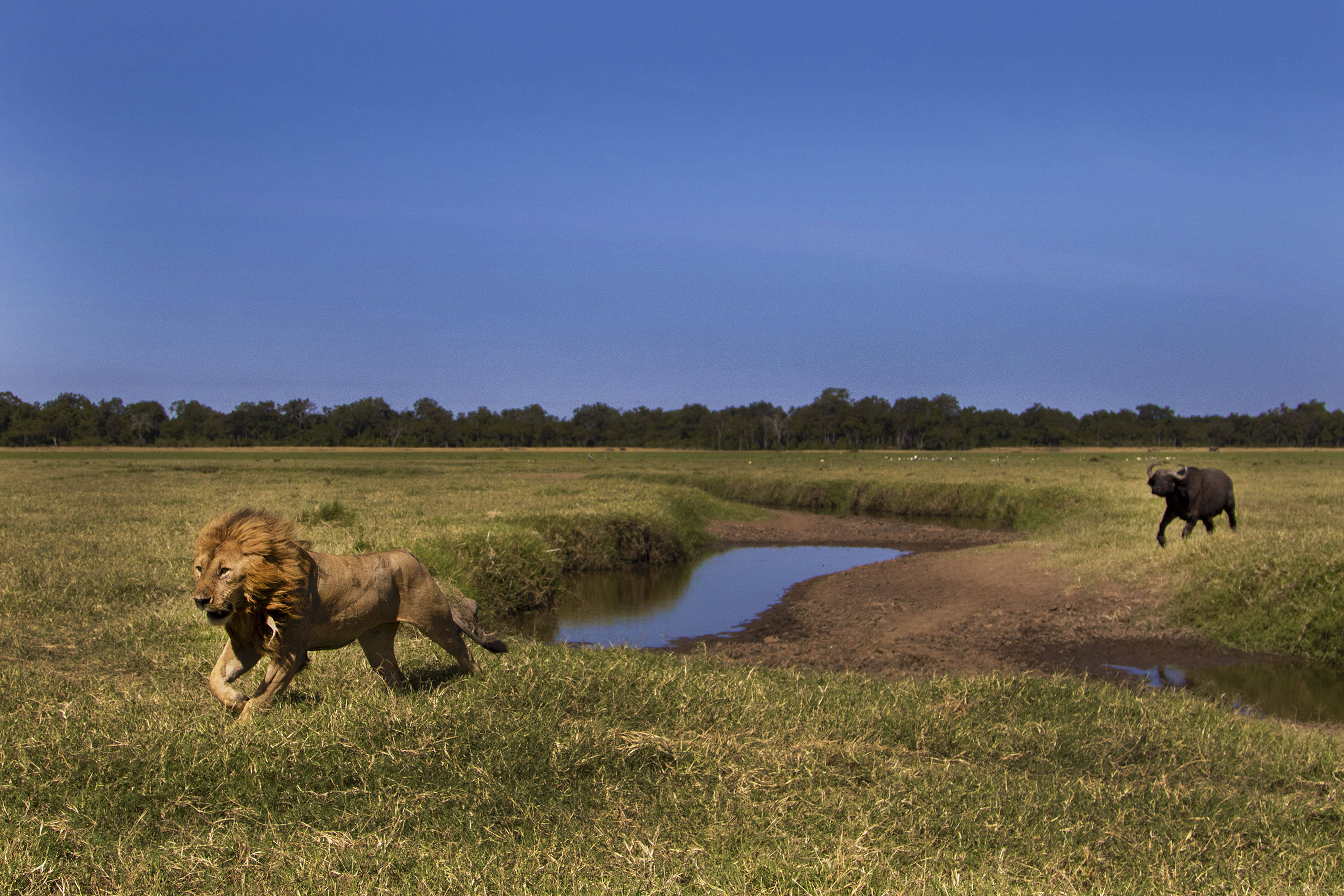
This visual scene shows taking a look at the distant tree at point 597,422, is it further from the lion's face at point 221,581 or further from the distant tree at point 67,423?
the lion's face at point 221,581

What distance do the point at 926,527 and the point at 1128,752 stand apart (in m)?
23.2

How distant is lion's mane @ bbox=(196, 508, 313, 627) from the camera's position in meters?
4.60

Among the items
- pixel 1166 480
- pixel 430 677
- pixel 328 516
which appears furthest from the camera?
pixel 328 516

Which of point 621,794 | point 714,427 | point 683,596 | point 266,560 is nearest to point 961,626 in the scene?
point 683,596

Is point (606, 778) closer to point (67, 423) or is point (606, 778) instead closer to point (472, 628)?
point (472, 628)

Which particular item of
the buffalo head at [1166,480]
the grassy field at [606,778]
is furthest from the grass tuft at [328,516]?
the buffalo head at [1166,480]

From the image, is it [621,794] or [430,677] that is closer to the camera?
[621,794]

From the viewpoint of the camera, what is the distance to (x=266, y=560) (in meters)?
4.65

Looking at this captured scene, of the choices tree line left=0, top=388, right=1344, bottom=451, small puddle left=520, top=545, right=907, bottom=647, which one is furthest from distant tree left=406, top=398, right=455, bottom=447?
small puddle left=520, top=545, right=907, bottom=647

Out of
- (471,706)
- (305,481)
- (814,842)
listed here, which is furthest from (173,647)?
(305,481)

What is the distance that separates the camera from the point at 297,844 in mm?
3732

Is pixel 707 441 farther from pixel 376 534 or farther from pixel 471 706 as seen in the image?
pixel 471 706

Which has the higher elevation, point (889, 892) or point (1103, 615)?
point (889, 892)

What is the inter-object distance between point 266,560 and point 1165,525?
14.8 meters
